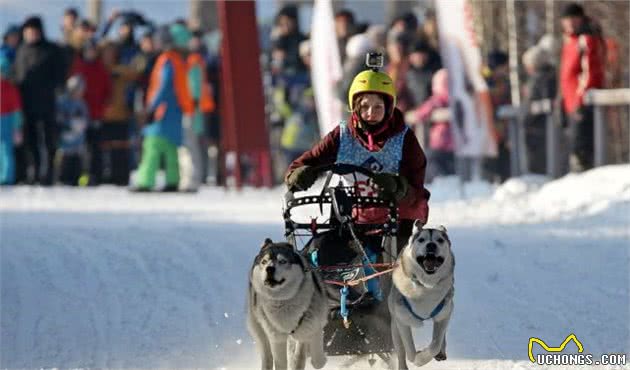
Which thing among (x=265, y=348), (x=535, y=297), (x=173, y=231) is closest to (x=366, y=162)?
(x=265, y=348)

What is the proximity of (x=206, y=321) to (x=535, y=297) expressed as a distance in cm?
209

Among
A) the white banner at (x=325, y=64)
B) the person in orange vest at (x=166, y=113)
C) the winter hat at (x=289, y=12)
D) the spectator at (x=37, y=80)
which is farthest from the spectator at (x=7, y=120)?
the white banner at (x=325, y=64)

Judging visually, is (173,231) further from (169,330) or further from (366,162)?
(366,162)

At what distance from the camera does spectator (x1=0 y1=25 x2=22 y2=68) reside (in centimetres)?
2108

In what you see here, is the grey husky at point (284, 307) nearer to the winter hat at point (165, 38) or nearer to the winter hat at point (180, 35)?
the winter hat at point (165, 38)

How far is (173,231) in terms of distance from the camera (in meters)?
12.8

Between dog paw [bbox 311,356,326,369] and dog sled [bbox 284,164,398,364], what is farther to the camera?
dog sled [bbox 284,164,398,364]

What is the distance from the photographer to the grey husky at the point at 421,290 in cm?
654

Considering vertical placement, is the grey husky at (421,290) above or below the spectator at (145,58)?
below

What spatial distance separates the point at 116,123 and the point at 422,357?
15.7 m

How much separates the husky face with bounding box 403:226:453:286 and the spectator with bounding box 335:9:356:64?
11.8 meters

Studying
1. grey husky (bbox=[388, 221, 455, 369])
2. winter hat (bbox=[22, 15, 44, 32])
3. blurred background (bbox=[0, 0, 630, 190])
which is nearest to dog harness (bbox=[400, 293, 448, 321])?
grey husky (bbox=[388, 221, 455, 369])

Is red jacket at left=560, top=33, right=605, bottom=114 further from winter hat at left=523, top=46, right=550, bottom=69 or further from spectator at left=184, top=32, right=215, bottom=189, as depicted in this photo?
spectator at left=184, top=32, right=215, bottom=189

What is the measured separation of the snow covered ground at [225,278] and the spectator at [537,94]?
1.93m
